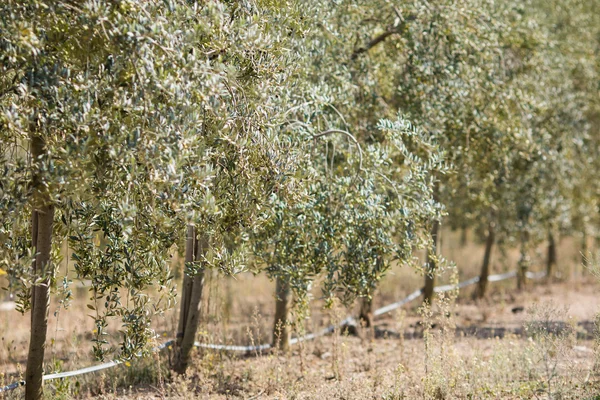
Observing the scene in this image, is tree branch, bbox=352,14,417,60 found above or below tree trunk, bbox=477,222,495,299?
above

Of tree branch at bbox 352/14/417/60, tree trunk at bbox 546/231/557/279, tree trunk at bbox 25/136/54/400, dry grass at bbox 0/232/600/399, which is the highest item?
tree branch at bbox 352/14/417/60

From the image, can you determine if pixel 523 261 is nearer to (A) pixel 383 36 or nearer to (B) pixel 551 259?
(B) pixel 551 259

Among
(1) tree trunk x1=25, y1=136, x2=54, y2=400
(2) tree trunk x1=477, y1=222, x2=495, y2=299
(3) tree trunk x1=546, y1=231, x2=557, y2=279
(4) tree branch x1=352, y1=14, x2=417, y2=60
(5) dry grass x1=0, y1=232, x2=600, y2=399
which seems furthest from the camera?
(3) tree trunk x1=546, y1=231, x2=557, y2=279

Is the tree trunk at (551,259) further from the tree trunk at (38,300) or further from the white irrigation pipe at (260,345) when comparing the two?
the tree trunk at (38,300)

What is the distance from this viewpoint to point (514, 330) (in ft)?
36.0

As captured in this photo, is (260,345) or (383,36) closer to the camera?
(383,36)

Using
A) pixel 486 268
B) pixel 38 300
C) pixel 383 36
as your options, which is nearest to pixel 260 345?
pixel 38 300

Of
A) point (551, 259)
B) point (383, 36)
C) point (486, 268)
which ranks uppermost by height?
point (383, 36)

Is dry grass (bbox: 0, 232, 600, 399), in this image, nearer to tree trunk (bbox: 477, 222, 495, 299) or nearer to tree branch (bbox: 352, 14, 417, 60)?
tree branch (bbox: 352, 14, 417, 60)

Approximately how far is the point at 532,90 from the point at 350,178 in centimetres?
605

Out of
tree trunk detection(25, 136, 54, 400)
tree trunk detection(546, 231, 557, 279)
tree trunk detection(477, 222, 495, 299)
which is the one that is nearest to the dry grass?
tree trunk detection(25, 136, 54, 400)

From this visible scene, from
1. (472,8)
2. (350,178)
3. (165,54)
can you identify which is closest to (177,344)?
(350,178)

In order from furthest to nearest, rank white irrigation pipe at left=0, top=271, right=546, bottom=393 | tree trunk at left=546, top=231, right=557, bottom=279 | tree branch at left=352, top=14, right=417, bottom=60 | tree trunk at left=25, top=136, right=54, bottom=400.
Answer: tree trunk at left=546, top=231, right=557, bottom=279, tree branch at left=352, top=14, right=417, bottom=60, white irrigation pipe at left=0, top=271, right=546, bottom=393, tree trunk at left=25, top=136, right=54, bottom=400

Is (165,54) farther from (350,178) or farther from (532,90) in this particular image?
(532,90)
